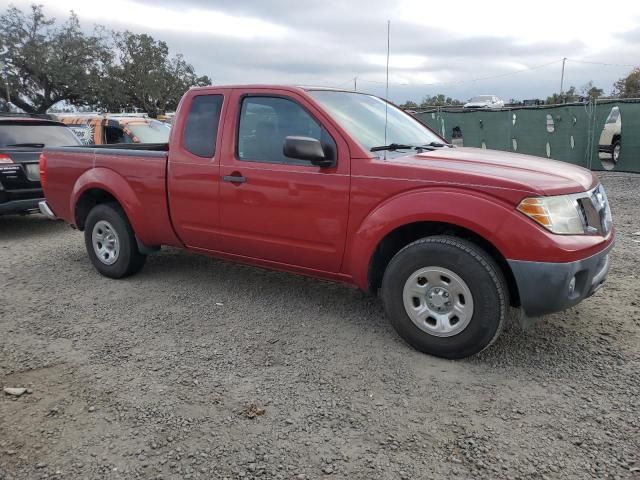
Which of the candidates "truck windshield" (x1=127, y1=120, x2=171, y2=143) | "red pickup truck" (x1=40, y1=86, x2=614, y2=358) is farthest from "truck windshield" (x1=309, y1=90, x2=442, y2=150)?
"truck windshield" (x1=127, y1=120, x2=171, y2=143)


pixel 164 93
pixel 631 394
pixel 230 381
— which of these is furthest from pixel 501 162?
pixel 164 93

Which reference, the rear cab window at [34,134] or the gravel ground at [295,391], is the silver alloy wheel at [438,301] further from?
the rear cab window at [34,134]

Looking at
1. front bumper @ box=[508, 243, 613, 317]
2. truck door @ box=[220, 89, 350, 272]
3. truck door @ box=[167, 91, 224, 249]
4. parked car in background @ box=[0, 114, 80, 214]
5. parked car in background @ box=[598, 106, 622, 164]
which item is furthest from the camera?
parked car in background @ box=[598, 106, 622, 164]

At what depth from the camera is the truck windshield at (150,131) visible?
9922 mm

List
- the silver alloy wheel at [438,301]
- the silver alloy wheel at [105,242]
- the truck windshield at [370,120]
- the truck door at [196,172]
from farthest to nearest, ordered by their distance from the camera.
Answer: the silver alloy wheel at [105,242]
the truck door at [196,172]
the truck windshield at [370,120]
the silver alloy wheel at [438,301]

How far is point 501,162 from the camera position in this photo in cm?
367

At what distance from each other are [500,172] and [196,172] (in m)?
2.48

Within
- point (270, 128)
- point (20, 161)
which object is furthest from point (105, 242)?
point (20, 161)

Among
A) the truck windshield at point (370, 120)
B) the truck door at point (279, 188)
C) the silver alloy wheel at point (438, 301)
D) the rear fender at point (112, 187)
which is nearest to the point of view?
the silver alloy wheel at point (438, 301)

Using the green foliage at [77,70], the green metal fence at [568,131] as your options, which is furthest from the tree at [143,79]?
the green metal fence at [568,131]

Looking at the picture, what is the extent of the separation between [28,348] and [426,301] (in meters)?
2.84

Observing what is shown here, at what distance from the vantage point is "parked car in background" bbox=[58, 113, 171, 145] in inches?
394

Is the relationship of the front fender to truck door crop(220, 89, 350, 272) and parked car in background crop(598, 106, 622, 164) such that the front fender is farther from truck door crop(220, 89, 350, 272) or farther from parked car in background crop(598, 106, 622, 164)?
parked car in background crop(598, 106, 622, 164)

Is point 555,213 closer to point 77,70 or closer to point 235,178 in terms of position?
point 235,178
